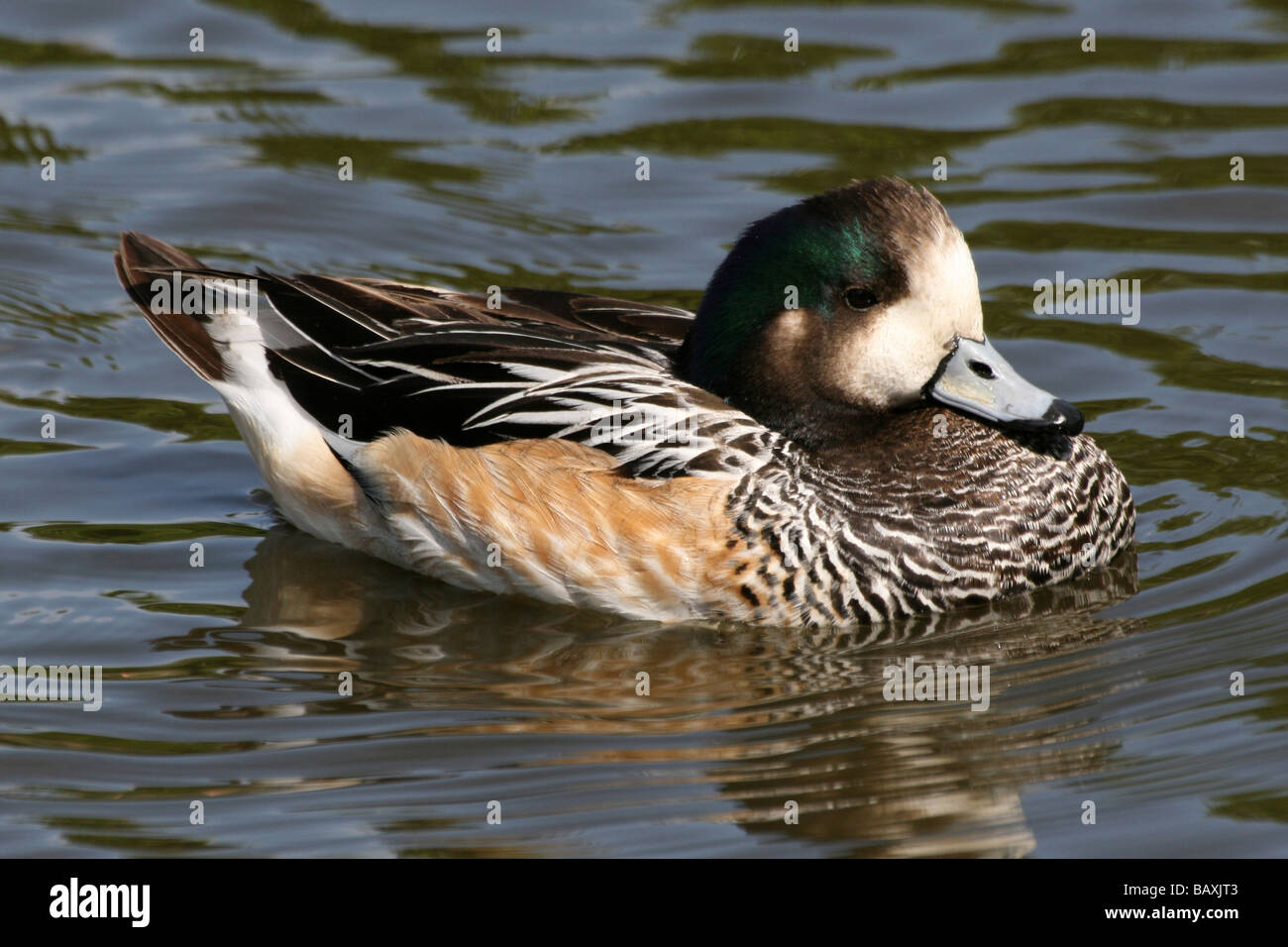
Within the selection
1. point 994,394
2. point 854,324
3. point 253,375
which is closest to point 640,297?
point 253,375

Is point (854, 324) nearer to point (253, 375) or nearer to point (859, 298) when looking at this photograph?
point (859, 298)

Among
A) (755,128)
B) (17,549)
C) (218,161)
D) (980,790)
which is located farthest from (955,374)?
(218,161)

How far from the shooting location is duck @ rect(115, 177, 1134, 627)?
777 centimetres

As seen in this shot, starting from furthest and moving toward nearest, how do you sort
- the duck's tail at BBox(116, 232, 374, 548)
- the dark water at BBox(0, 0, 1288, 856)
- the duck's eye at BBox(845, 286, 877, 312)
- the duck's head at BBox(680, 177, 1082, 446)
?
the duck's tail at BBox(116, 232, 374, 548) → the duck's eye at BBox(845, 286, 877, 312) → the duck's head at BBox(680, 177, 1082, 446) → the dark water at BBox(0, 0, 1288, 856)

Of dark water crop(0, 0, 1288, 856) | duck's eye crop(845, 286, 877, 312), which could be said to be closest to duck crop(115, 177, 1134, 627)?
duck's eye crop(845, 286, 877, 312)

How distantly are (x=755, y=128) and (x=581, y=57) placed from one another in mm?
1379

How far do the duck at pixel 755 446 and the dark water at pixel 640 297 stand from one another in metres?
0.22

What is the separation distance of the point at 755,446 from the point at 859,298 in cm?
70

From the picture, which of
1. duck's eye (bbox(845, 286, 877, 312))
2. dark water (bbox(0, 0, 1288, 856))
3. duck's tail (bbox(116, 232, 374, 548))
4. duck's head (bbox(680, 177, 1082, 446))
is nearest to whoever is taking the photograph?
dark water (bbox(0, 0, 1288, 856))

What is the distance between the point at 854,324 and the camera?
777 centimetres

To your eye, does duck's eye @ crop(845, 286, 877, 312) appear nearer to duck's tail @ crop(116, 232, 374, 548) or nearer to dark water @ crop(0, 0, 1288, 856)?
dark water @ crop(0, 0, 1288, 856)

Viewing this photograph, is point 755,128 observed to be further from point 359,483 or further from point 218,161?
point 359,483

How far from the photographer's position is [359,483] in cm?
858

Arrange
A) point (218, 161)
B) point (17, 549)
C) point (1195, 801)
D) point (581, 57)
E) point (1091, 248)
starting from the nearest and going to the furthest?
point (1195, 801) → point (17, 549) → point (1091, 248) → point (218, 161) → point (581, 57)
